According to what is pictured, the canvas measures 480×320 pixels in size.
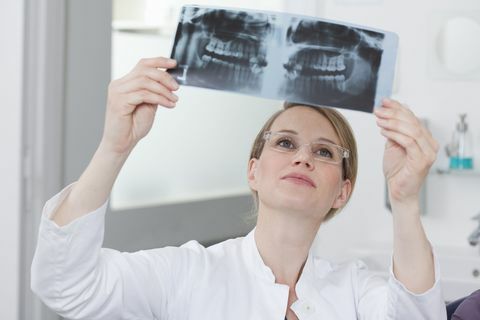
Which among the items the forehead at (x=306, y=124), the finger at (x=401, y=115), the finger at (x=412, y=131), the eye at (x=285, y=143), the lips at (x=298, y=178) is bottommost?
the lips at (x=298, y=178)

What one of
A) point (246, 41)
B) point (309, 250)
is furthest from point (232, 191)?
point (246, 41)

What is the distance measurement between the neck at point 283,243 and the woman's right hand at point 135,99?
403 mm

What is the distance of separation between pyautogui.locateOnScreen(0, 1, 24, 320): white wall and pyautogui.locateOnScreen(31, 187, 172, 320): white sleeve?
860mm

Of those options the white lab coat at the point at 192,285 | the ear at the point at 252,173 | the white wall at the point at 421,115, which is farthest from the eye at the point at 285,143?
the white wall at the point at 421,115

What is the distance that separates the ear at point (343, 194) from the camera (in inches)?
68.5

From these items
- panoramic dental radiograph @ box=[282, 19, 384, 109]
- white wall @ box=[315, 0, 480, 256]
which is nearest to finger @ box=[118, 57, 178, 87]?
panoramic dental radiograph @ box=[282, 19, 384, 109]

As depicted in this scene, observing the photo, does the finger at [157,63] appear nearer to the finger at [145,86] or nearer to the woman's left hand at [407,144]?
the finger at [145,86]

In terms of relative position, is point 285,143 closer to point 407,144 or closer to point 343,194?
point 343,194

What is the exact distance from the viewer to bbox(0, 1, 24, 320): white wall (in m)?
2.21

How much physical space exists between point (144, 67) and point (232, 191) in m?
1.96

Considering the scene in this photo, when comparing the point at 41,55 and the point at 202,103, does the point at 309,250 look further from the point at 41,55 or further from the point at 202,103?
the point at 202,103

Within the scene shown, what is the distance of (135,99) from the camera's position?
1.36m

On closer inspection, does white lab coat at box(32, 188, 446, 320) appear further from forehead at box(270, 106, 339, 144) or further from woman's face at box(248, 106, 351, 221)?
forehead at box(270, 106, 339, 144)

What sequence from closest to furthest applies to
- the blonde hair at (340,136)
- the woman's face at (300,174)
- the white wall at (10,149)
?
the woman's face at (300,174) → the blonde hair at (340,136) → the white wall at (10,149)
